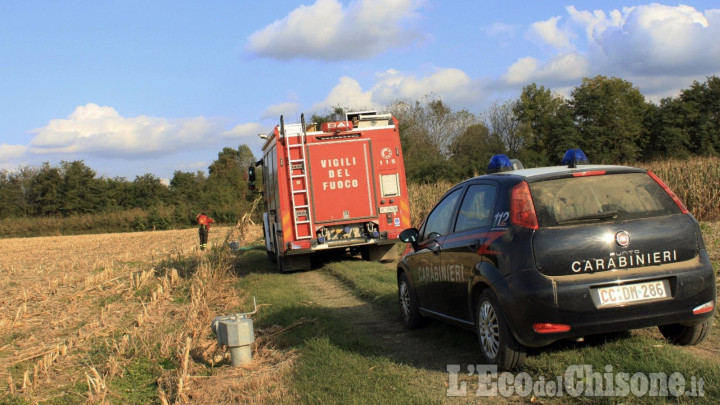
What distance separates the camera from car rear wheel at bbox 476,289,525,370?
15.4ft

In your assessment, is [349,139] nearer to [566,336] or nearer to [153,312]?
[153,312]

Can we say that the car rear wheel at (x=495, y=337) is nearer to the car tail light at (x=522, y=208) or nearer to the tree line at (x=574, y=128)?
the car tail light at (x=522, y=208)

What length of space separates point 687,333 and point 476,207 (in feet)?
6.52

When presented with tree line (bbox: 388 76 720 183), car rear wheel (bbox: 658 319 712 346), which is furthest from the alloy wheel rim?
tree line (bbox: 388 76 720 183)

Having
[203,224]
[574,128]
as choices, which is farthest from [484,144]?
[203,224]

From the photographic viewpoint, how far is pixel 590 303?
4406 mm

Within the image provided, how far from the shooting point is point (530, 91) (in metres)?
60.9

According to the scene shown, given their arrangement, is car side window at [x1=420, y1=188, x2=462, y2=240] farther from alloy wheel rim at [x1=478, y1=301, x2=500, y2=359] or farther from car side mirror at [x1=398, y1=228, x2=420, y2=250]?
alloy wheel rim at [x1=478, y1=301, x2=500, y2=359]

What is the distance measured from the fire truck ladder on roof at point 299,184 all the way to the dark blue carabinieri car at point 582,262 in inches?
326

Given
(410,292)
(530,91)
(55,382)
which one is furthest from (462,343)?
(530,91)

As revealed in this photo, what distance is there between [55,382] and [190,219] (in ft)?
164

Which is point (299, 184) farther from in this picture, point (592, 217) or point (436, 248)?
point (592, 217)

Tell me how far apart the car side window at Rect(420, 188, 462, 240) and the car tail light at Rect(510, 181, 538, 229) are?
4.23 ft

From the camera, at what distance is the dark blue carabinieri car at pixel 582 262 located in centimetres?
443
